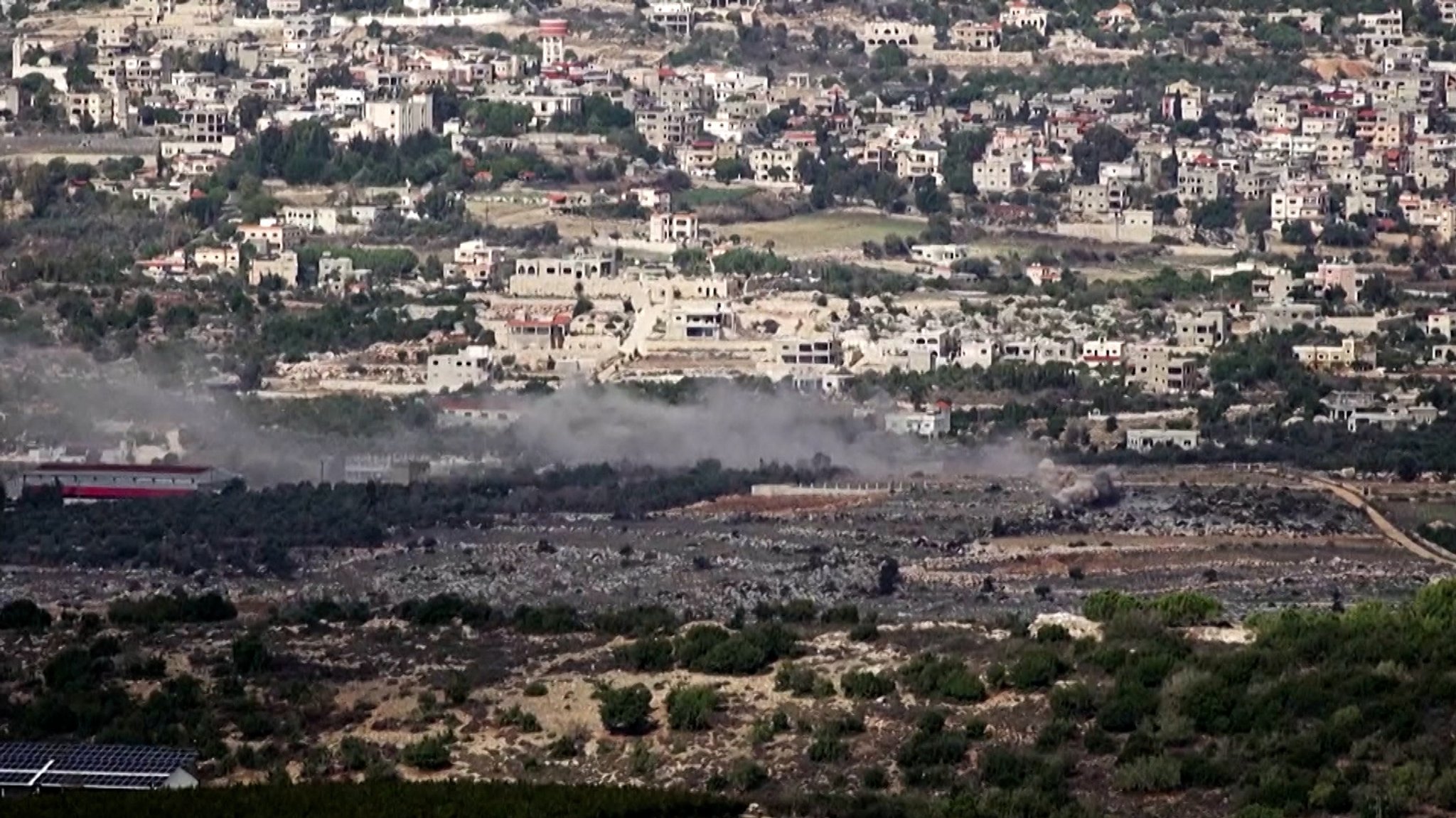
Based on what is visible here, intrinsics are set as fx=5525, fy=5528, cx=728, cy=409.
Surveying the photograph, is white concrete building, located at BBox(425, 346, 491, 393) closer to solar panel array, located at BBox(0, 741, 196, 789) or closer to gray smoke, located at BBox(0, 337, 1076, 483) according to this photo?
gray smoke, located at BBox(0, 337, 1076, 483)

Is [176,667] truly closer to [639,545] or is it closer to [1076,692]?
[1076,692]

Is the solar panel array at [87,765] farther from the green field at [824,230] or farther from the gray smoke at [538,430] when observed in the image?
the green field at [824,230]

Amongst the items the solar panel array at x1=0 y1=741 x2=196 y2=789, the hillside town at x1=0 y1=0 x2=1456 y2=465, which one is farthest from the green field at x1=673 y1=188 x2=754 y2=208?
the solar panel array at x1=0 y1=741 x2=196 y2=789

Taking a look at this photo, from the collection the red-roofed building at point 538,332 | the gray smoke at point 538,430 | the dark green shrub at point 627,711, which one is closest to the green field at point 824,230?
the red-roofed building at point 538,332

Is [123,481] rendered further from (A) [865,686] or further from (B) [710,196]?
(B) [710,196]

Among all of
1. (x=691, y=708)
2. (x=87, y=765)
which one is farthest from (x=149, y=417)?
(x=87, y=765)
